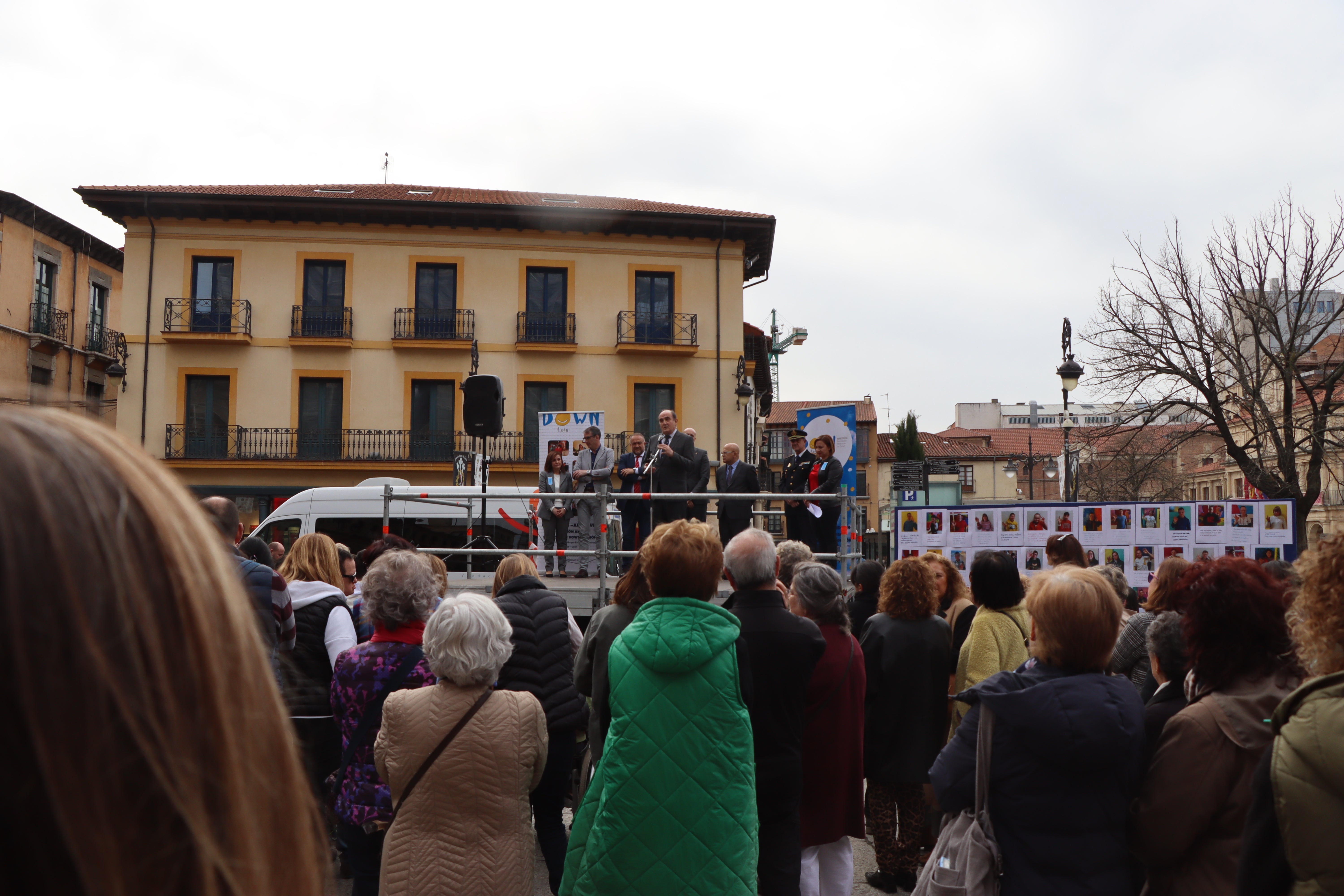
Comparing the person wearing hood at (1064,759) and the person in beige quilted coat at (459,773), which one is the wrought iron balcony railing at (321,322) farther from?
the person wearing hood at (1064,759)

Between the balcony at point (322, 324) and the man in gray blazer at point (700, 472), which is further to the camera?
the balcony at point (322, 324)

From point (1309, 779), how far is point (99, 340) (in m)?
42.1

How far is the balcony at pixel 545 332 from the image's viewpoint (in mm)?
29094

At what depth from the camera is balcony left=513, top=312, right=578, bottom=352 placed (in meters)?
29.1

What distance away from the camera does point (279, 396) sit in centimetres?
2864

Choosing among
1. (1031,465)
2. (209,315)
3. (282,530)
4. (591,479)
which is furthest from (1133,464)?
(209,315)

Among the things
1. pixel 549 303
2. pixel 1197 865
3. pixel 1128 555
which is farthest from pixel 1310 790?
pixel 549 303

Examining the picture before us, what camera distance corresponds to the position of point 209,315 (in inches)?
1125

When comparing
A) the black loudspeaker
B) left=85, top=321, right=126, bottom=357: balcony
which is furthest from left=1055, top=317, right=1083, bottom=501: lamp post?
left=85, top=321, right=126, bottom=357: balcony

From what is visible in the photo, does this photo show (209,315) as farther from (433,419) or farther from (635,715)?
(635,715)

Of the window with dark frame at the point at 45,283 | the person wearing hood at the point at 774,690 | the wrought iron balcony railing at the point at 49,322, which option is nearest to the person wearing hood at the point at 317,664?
the person wearing hood at the point at 774,690

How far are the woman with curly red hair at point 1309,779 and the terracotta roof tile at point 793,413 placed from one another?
62161 mm

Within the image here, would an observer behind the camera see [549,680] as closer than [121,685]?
No

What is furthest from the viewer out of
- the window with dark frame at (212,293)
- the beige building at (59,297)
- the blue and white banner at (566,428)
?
the beige building at (59,297)
